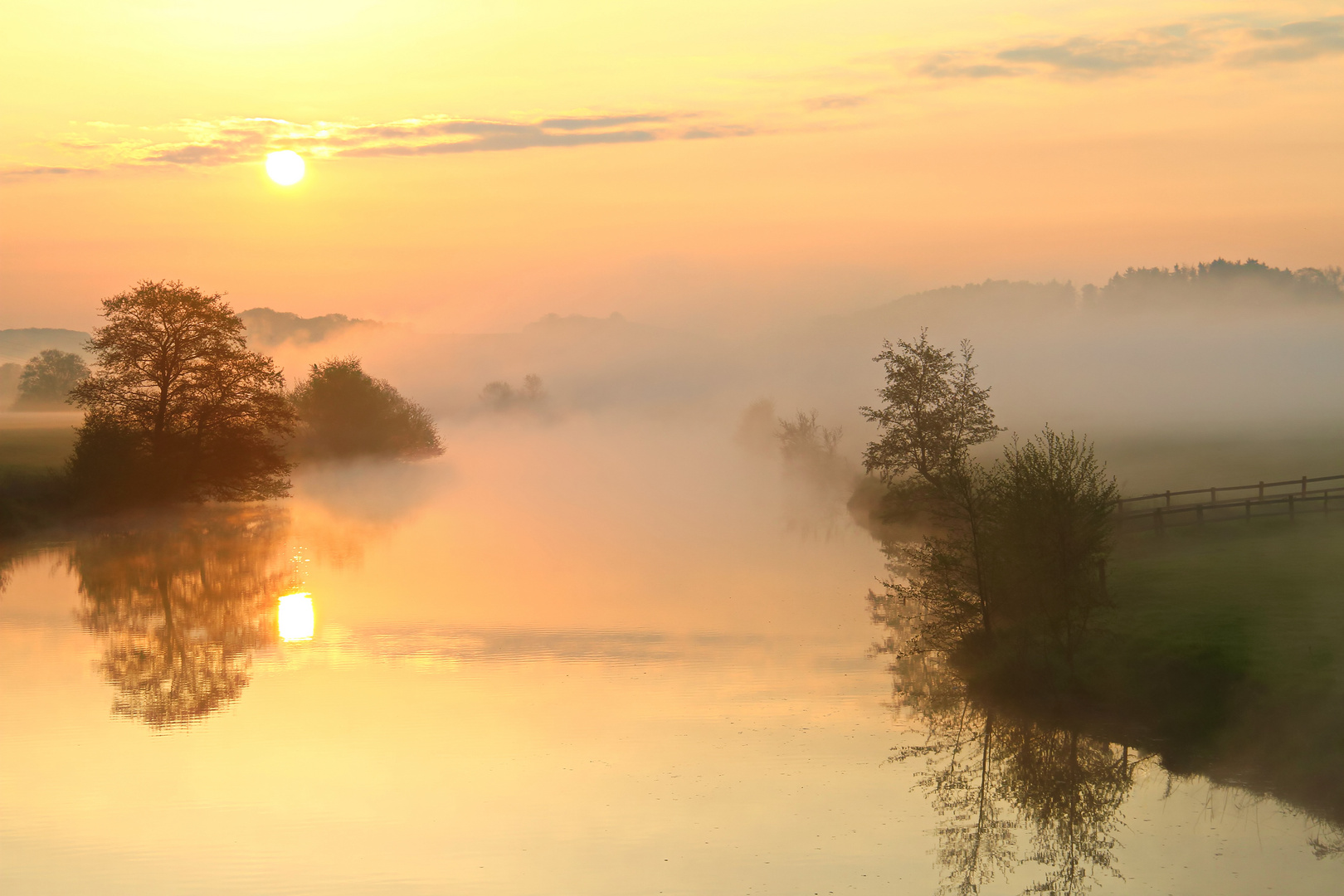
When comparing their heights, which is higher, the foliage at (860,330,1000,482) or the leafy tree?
the leafy tree

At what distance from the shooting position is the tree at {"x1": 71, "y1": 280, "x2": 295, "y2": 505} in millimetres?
72312

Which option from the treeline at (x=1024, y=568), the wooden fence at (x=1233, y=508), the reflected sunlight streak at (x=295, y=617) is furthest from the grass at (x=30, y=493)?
the wooden fence at (x=1233, y=508)

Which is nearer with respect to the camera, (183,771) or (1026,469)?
(183,771)

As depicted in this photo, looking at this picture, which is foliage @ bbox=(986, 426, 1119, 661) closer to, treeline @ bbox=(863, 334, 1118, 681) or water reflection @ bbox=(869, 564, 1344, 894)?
treeline @ bbox=(863, 334, 1118, 681)

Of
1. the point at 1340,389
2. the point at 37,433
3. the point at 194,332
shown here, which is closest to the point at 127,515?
the point at 194,332

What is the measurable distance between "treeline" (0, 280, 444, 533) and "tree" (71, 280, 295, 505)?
52mm

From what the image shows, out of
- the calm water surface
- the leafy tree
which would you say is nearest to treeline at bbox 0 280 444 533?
the calm water surface

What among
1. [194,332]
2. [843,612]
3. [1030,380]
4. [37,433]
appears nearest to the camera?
[843,612]

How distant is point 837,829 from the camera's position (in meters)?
23.8

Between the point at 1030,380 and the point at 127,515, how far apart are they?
451 ft

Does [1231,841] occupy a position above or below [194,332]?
below

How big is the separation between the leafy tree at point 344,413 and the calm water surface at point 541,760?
224 ft

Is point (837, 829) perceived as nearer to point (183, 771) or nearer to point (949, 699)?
point (949, 699)

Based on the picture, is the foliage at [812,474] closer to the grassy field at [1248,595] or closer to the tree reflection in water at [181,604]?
the tree reflection in water at [181,604]
